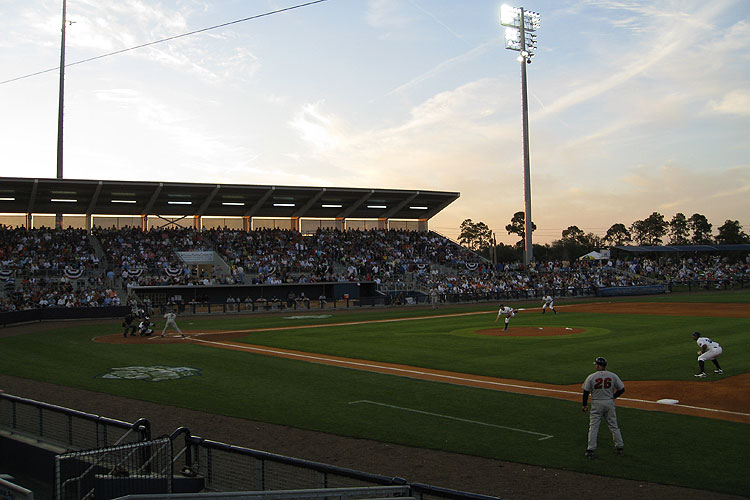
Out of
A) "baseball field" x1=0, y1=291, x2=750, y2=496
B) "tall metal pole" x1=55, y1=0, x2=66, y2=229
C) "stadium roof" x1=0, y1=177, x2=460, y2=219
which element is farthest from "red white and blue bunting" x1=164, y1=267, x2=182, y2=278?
"baseball field" x1=0, y1=291, x2=750, y2=496

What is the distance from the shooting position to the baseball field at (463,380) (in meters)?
11.5

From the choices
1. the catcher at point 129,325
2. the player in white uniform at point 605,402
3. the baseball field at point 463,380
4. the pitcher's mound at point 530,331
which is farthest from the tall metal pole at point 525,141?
the player in white uniform at point 605,402

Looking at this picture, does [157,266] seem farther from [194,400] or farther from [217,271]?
[194,400]

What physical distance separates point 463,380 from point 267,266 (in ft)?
126

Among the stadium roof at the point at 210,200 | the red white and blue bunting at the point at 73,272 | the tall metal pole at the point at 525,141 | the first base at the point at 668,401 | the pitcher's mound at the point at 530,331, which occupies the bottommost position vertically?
the first base at the point at 668,401

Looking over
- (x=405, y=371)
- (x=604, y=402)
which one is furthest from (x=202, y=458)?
(x=405, y=371)

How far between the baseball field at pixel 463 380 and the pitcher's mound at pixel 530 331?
103 millimetres

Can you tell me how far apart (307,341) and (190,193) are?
3271 centimetres

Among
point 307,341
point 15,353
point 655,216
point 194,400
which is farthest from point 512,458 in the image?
point 655,216

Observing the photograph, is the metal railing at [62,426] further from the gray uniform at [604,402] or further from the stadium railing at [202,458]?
the gray uniform at [604,402]

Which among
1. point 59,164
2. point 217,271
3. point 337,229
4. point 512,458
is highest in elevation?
point 59,164

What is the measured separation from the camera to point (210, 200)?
58.3m

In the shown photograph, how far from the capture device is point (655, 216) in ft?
457

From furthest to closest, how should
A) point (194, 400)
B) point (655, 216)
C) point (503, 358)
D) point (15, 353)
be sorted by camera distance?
1. point (655, 216)
2. point (15, 353)
3. point (503, 358)
4. point (194, 400)
